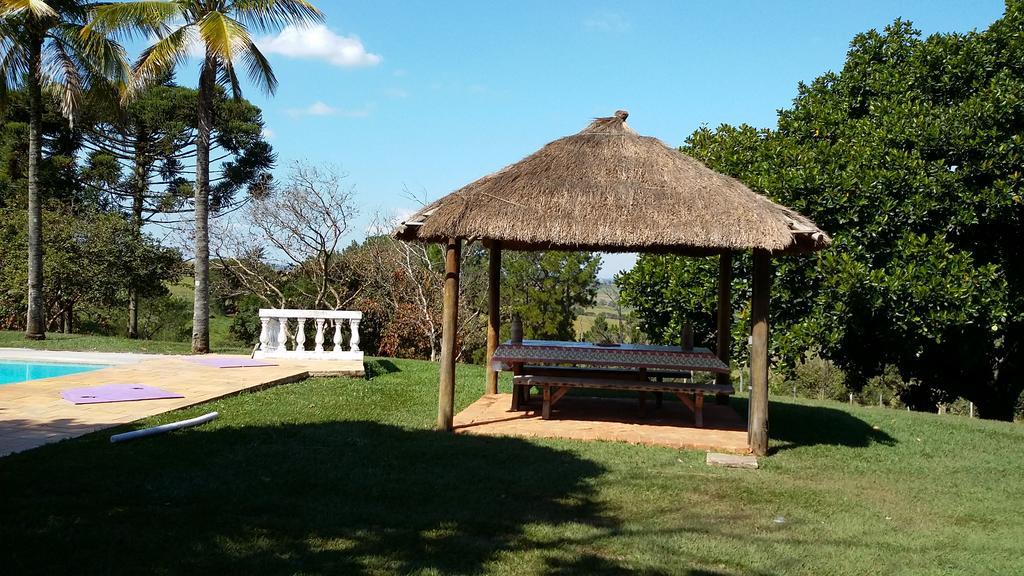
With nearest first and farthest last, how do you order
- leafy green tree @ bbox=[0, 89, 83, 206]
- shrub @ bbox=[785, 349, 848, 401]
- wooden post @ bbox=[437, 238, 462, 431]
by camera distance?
wooden post @ bbox=[437, 238, 462, 431] < leafy green tree @ bbox=[0, 89, 83, 206] < shrub @ bbox=[785, 349, 848, 401]

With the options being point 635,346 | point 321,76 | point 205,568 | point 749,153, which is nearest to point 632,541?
point 205,568

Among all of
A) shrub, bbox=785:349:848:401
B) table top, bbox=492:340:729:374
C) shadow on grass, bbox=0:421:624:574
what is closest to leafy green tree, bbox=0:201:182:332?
table top, bbox=492:340:729:374

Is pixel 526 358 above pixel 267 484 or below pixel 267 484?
above

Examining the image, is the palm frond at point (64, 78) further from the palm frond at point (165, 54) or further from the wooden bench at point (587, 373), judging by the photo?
the wooden bench at point (587, 373)

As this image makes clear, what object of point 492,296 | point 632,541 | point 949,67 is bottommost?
point 632,541

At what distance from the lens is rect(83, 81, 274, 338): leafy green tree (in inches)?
933

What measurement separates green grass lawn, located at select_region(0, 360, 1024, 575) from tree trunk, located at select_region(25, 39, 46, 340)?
9.57 metres

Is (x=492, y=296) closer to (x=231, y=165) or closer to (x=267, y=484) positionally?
(x=267, y=484)

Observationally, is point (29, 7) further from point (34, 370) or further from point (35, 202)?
point (34, 370)

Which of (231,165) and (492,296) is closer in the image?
(492,296)

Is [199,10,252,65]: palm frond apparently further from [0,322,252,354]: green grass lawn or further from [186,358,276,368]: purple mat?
[0,322,252,354]: green grass lawn

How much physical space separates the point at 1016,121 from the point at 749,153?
12.6 ft

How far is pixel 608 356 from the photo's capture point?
869 centimetres

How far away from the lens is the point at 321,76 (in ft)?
49.6
